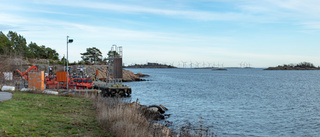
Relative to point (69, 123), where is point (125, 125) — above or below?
above

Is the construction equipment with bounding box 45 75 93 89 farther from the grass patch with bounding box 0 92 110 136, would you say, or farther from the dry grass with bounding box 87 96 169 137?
the dry grass with bounding box 87 96 169 137

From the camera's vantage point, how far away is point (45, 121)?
40.1ft

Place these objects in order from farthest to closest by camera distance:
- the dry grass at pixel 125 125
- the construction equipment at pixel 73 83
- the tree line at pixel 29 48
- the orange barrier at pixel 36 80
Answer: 1. the tree line at pixel 29 48
2. the construction equipment at pixel 73 83
3. the orange barrier at pixel 36 80
4. the dry grass at pixel 125 125

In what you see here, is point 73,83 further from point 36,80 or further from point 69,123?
point 69,123


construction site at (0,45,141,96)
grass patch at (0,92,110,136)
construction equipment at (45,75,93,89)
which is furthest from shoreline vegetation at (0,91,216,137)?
construction equipment at (45,75,93,89)

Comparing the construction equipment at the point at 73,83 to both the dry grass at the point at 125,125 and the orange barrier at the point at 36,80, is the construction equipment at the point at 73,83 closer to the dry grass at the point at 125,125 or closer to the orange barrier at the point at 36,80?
the orange barrier at the point at 36,80

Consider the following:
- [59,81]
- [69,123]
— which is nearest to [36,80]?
[59,81]

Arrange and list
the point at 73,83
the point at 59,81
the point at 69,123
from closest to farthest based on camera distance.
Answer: the point at 69,123
the point at 59,81
the point at 73,83

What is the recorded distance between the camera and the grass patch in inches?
412

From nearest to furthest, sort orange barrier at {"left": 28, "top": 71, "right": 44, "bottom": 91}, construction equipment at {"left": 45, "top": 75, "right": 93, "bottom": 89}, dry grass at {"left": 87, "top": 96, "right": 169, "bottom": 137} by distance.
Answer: dry grass at {"left": 87, "top": 96, "right": 169, "bottom": 137}
orange barrier at {"left": 28, "top": 71, "right": 44, "bottom": 91}
construction equipment at {"left": 45, "top": 75, "right": 93, "bottom": 89}

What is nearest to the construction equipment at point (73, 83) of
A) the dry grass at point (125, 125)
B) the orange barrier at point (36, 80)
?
the orange barrier at point (36, 80)

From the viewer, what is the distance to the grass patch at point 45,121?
10.5 m

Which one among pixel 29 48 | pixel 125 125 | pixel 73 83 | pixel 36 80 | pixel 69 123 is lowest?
pixel 69 123

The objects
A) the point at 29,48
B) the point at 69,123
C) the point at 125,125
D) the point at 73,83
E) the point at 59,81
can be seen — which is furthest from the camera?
the point at 29,48
